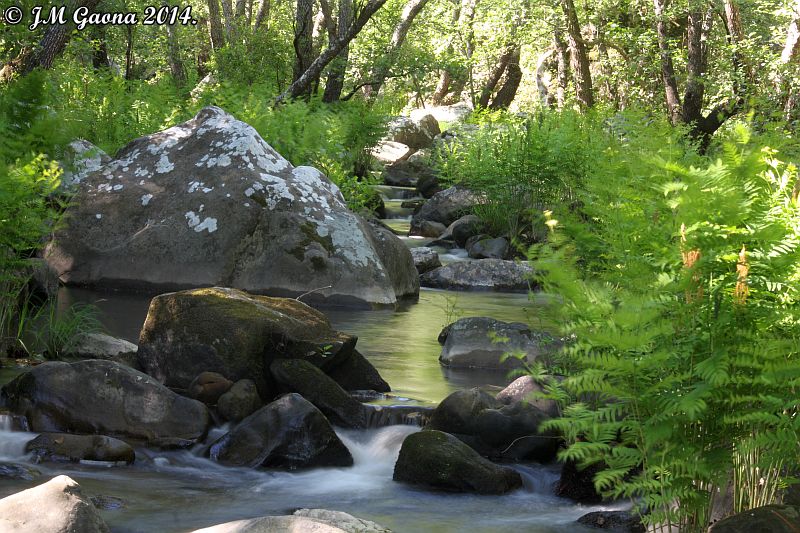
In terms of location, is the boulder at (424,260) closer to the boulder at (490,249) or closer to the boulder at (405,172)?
the boulder at (490,249)

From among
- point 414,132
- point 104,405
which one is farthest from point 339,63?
point 104,405

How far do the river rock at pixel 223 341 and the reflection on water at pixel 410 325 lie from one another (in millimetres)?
730

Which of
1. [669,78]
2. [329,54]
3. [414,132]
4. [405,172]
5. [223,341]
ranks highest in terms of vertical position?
[329,54]

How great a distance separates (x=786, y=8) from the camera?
52.7 ft

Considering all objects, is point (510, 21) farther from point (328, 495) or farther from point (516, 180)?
point (328, 495)

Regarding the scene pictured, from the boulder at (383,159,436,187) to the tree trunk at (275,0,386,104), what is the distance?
3.71 metres

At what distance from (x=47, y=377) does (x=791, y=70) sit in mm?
13407

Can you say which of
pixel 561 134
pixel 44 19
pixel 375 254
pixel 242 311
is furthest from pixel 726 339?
pixel 44 19

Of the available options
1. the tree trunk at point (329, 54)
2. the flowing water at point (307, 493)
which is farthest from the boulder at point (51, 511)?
the tree trunk at point (329, 54)

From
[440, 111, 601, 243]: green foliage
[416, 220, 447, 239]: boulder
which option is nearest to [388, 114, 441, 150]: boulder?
[416, 220, 447, 239]: boulder

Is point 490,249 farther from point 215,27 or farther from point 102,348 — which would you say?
point 215,27

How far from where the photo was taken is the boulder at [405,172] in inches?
920

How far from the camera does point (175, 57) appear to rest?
82.8 ft

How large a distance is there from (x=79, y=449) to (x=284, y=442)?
4.00 ft
